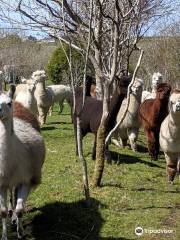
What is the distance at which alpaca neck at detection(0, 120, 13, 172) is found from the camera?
4967 mm

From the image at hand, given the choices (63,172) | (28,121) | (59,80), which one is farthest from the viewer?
(59,80)

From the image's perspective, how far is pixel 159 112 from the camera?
9617 mm

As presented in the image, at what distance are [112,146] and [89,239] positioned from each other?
6.07 m

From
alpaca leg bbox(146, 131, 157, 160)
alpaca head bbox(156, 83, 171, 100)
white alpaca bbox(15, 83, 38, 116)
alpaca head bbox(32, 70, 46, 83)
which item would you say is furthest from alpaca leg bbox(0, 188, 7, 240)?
alpaca head bbox(32, 70, 46, 83)

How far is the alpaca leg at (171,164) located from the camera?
7.56 meters

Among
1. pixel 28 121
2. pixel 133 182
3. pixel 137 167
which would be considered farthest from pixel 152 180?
pixel 28 121

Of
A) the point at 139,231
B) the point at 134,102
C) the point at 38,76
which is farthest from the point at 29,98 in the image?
the point at 139,231

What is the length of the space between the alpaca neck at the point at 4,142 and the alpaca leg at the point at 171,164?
3.24 meters

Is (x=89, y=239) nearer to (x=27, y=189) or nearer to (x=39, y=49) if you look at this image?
(x=27, y=189)

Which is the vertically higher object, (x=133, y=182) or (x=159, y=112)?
(x=159, y=112)

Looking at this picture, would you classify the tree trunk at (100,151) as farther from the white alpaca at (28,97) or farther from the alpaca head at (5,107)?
the white alpaca at (28,97)

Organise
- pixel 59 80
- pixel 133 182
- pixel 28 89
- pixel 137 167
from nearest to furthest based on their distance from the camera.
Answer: pixel 133 182 → pixel 137 167 → pixel 28 89 → pixel 59 80

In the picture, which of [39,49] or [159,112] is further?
[39,49]

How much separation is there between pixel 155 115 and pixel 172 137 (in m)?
2.28
